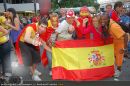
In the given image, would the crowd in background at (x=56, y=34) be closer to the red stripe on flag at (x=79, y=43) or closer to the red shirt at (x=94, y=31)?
the red shirt at (x=94, y=31)

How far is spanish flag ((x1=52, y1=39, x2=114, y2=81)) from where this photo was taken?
29.5 ft

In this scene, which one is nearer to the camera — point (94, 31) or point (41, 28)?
point (41, 28)

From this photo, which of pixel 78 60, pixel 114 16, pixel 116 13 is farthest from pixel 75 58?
pixel 116 13

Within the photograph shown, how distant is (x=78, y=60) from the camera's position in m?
9.06

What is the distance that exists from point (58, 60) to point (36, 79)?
743mm

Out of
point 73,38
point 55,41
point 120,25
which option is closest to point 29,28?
point 55,41

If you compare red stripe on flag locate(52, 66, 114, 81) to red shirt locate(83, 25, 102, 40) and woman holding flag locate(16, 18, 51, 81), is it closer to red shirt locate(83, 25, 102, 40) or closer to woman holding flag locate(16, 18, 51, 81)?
woman holding flag locate(16, 18, 51, 81)

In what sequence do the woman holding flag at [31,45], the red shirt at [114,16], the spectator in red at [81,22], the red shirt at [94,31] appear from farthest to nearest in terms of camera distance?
the spectator in red at [81,22], the red shirt at [114,16], the red shirt at [94,31], the woman holding flag at [31,45]

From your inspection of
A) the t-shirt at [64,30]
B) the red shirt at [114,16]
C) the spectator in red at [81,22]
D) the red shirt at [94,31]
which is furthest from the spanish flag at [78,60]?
the red shirt at [114,16]

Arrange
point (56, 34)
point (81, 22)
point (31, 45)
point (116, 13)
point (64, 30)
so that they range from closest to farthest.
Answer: point (31, 45) < point (64, 30) < point (56, 34) < point (116, 13) < point (81, 22)

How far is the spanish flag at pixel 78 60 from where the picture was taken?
29.5 ft

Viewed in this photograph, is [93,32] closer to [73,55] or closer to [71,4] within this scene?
[73,55]

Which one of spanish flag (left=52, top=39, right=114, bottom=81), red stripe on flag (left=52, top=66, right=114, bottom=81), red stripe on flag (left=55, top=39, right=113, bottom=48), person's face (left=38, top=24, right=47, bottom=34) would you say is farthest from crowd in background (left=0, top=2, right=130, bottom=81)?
red stripe on flag (left=52, top=66, right=114, bottom=81)

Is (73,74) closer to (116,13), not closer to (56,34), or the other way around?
(56,34)
